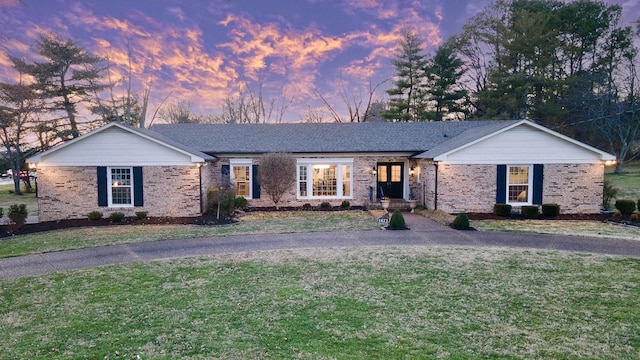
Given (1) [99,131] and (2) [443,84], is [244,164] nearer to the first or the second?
(1) [99,131]

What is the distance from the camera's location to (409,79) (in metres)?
35.2

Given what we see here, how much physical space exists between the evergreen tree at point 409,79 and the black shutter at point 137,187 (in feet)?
80.9

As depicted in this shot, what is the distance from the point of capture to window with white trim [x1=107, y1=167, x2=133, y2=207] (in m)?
15.4

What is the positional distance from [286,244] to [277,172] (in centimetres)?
687

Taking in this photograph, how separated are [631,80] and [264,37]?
3318cm

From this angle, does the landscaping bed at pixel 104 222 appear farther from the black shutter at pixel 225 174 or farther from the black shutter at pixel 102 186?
the black shutter at pixel 225 174

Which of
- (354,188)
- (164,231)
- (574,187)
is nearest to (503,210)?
(574,187)

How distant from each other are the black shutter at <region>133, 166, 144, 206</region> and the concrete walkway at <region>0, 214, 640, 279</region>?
533cm

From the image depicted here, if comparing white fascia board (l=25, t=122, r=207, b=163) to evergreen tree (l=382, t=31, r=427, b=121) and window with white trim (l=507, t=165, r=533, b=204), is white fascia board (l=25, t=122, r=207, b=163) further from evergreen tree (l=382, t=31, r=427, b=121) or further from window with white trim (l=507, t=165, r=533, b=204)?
evergreen tree (l=382, t=31, r=427, b=121)

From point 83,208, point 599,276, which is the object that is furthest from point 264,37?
point 599,276

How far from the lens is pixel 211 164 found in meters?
18.1

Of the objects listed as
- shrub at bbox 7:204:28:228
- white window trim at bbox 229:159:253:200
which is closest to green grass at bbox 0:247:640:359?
shrub at bbox 7:204:28:228

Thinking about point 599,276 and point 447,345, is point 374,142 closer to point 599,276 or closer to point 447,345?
point 599,276

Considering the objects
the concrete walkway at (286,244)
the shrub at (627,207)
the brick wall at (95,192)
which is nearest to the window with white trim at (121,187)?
the brick wall at (95,192)
